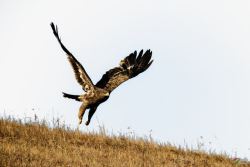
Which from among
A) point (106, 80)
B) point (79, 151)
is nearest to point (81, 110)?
point (106, 80)

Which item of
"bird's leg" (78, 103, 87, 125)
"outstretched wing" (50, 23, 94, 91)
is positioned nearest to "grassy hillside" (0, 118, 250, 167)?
"bird's leg" (78, 103, 87, 125)

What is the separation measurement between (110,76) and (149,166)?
155 inches

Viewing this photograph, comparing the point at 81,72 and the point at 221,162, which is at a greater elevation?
the point at 81,72

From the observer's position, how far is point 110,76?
16.1 m

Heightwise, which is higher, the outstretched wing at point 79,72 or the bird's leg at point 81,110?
the outstretched wing at point 79,72

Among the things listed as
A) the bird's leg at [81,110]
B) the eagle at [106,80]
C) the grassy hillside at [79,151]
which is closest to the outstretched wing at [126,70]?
the eagle at [106,80]

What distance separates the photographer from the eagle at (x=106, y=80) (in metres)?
15.5

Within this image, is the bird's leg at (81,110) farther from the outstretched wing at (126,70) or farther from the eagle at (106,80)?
the outstretched wing at (126,70)

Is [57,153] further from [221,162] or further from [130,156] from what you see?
A: [221,162]

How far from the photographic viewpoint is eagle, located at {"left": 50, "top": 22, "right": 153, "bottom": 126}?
15534 mm

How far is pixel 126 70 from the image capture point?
16.2 metres

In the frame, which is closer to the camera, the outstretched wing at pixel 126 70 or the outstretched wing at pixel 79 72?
the outstretched wing at pixel 79 72

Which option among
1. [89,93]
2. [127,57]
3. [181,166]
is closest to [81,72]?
[89,93]

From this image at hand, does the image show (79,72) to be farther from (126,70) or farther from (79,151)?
(79,151)
